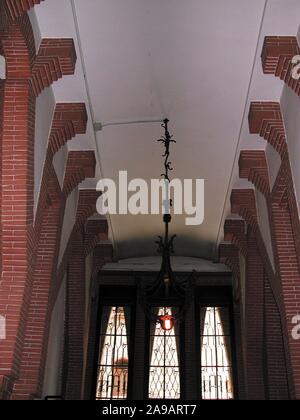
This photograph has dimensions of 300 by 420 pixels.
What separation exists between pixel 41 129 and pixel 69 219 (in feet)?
9.48

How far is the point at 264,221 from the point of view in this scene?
9312 millimetres

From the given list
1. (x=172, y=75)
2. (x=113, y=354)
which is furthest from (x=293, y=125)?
(x=113, y=354)

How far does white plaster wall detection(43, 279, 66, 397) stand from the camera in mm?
9692

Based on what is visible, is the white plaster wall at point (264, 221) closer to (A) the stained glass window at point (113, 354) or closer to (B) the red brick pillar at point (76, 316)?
(B) the red brick pillar at point (76, 316)

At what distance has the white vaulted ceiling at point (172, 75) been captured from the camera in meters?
6.11

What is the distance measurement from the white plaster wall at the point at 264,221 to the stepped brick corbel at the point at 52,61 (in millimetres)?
4322

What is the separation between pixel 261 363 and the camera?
36.9ft

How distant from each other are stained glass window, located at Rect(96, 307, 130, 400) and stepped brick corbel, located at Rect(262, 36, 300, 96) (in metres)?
8.66

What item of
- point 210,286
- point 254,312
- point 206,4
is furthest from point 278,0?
point 210,286

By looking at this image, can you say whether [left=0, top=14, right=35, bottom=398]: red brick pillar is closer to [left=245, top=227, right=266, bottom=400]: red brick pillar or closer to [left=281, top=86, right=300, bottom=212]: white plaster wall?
[left=281, top=86, right=300, bottom=212]: white plaster wall

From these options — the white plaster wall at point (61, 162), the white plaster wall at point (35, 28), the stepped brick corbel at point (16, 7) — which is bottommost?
the stepped brick corbel at point (16, 7)

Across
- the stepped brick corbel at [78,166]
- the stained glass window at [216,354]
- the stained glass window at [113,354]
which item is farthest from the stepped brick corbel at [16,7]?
the stained glass window at [216,354]
